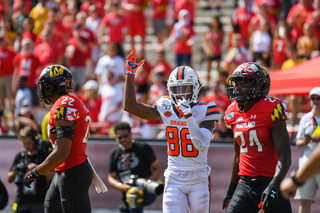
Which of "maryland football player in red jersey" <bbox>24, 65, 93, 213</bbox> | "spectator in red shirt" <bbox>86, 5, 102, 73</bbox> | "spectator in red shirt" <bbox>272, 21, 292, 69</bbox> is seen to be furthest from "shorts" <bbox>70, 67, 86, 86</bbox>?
"maryland football player in red jersey" <bbox>24, 65, 93, 213</bbox>

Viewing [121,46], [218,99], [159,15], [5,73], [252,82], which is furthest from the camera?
[159,15]

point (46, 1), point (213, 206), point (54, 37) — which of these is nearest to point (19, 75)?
point (54, 37)

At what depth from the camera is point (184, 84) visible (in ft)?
14.6

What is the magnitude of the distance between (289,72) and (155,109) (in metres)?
4.51

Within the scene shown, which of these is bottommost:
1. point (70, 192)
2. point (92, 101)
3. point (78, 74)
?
point (70, 192)

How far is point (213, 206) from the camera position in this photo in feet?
24.5

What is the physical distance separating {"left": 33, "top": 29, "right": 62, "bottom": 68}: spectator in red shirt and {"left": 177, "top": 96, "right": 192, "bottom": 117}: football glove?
26.8 feet

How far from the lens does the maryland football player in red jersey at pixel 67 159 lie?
4.34m

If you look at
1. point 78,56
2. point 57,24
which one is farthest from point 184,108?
point 57,24

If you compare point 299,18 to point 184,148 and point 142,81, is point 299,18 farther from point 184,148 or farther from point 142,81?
point 184,148

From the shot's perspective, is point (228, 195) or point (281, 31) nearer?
point (228, 195)

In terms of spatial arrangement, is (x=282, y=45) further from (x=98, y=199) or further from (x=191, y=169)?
(x=191, y=169)

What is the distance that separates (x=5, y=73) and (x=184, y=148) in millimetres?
8619

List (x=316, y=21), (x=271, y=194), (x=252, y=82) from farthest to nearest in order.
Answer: (x=316, y=21)
(x=252, y=82)
(x=271, y=194)
